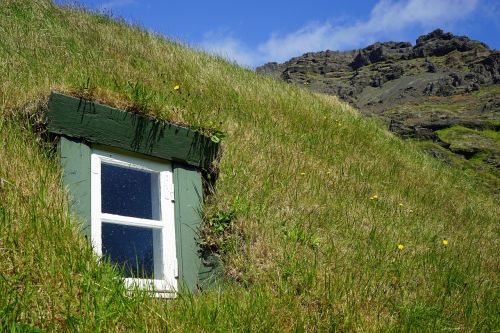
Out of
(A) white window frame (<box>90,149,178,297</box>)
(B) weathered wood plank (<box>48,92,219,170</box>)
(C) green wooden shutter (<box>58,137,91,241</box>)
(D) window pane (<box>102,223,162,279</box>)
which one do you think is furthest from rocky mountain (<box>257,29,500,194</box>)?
(C) green wooden shutter (<box>58,137,91,241</box>)

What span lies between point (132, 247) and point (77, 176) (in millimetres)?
711

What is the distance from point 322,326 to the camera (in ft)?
10.0

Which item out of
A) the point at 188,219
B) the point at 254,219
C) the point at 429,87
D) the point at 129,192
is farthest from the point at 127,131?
the point at 429,87

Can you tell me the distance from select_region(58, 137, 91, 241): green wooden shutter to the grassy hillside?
0.31 feet

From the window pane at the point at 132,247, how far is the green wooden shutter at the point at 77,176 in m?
0.24

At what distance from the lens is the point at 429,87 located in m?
63.5

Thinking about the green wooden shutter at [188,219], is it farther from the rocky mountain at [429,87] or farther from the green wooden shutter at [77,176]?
the rocky mountain at [429,87]

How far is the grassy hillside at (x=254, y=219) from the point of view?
2617 millimetres

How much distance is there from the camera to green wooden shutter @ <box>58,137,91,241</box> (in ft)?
10.9

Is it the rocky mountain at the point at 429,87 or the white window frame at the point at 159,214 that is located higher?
the rocky mountain at the point at 429,87

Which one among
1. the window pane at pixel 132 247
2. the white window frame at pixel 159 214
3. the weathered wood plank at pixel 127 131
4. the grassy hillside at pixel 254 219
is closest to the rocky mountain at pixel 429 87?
the grassy hillside at pixel 254 219

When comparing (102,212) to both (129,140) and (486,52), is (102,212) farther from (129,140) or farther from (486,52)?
(486,52)

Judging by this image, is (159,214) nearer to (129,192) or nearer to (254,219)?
(129,192)

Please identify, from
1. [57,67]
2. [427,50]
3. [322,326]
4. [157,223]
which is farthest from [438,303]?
[427,50]
